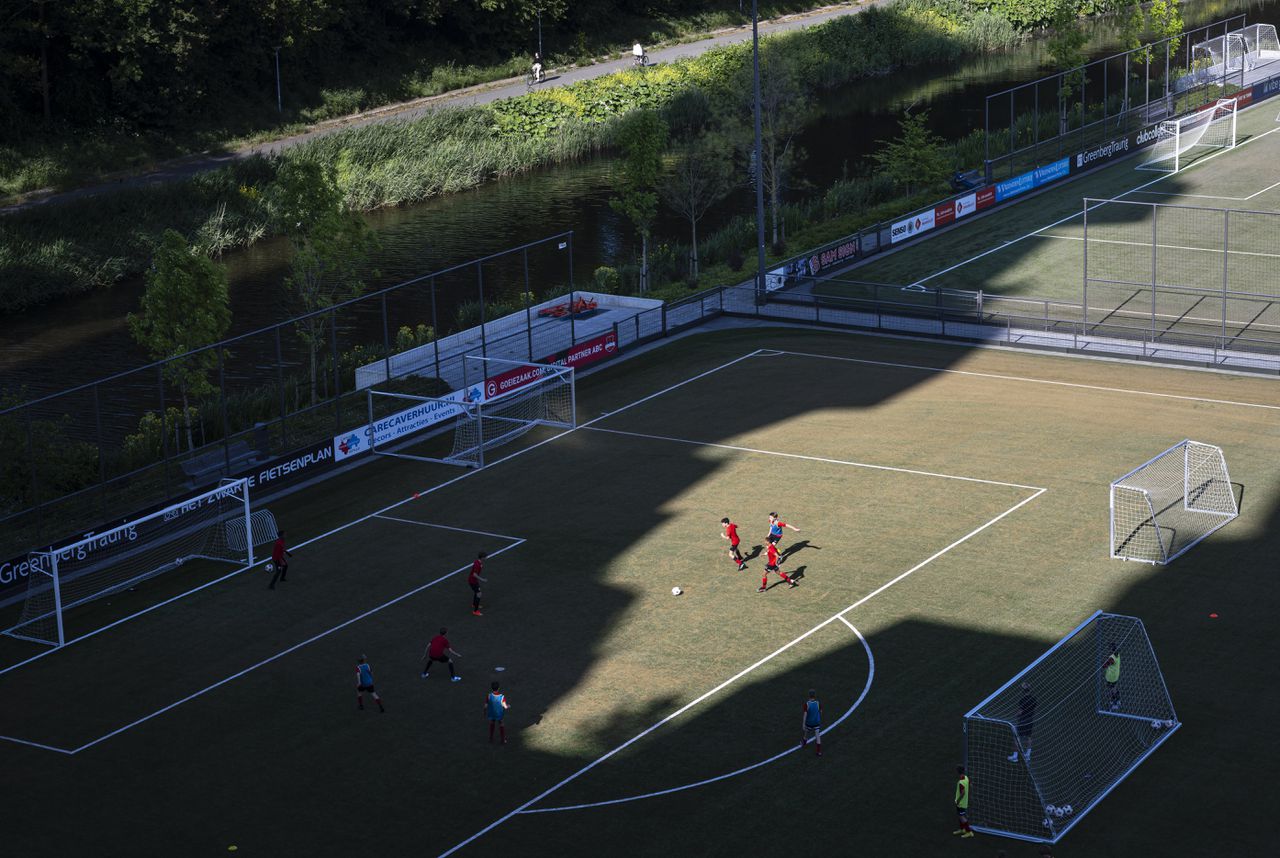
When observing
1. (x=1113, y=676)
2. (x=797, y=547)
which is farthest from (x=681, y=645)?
(x=1113, y=676)

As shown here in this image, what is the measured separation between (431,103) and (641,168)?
4512 cm

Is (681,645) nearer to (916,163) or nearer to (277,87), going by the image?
(916,163)

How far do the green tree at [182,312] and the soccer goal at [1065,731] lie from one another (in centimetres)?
2998

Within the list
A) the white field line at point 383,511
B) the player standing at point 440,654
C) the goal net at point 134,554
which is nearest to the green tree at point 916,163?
the white field line at point 383,511

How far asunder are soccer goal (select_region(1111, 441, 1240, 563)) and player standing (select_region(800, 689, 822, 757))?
40.4 feet

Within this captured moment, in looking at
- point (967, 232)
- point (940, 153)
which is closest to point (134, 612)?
point (967, 232)

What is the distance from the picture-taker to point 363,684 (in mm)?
36188

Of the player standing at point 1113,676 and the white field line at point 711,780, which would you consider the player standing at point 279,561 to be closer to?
the white field line at point 711,780

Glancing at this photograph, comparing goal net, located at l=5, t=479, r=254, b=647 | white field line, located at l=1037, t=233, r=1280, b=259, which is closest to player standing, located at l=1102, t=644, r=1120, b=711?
goal net, located at l=5, t=479, r=254, b=647

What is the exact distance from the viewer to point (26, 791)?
3388 centimetres

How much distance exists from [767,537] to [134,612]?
16545 mm

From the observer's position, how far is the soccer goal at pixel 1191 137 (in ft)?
287

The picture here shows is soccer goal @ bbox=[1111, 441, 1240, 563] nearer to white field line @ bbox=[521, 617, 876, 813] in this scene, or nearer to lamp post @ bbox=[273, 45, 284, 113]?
white field line @ bbox=[521, 617, 876, 813]

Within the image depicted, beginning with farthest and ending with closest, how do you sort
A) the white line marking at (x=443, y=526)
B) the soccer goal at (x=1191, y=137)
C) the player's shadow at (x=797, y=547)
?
1. the soccer goal at (x=1191, y=137)
2. the white line marking at (x=443, y=526)
3. the player's shadow at (x=797, y=547)
